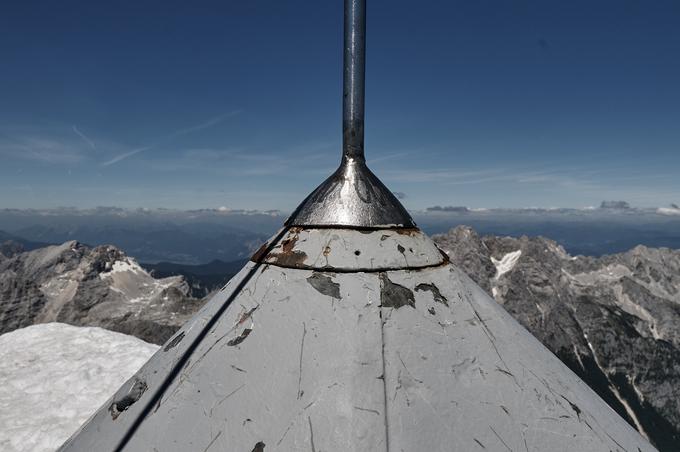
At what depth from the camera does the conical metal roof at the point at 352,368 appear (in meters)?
1.97

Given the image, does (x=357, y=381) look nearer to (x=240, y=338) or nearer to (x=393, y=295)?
(x=393, y=295)

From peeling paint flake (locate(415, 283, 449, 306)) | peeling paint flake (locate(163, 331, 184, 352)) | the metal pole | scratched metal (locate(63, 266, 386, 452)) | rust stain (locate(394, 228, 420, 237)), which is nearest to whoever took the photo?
scratched metal (locate(63, 266, 386, 452))

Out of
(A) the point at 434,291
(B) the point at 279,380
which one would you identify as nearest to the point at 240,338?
(B) the point at 279,380

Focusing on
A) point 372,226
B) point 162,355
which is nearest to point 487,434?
point 372,226

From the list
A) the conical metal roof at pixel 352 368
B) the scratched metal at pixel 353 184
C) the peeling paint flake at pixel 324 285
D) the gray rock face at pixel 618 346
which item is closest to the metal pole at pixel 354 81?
the scratched metal at pixel 353 184

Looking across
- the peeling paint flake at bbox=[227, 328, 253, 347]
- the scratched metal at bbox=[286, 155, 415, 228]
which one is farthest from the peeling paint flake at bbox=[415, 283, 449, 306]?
the peeling paint flake at bbox=[227, 328, 253, 347]

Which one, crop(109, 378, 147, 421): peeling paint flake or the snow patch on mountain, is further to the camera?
the snow patch on mountain

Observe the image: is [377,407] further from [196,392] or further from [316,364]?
[196,392]

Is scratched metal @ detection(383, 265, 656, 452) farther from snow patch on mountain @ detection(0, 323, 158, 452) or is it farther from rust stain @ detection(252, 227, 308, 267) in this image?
snow patch on mountain @ detection(0, 323, 158, 452)

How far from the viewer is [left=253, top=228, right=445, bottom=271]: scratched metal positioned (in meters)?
2.54

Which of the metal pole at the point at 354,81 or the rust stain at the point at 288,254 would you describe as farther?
the metal pole at the point at 354,81

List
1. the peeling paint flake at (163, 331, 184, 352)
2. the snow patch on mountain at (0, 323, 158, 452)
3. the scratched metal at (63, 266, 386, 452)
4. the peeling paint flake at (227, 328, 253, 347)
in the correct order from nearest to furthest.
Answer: the scratched metal at (63, 266, 386, 452), the peeling paint flake at (227, 328, 253, 347), the peeling paint flake at (163, 331, 184, 352), the snow patch on mountain at (0, 323, 158, 452)

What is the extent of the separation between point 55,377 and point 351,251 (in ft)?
26.1

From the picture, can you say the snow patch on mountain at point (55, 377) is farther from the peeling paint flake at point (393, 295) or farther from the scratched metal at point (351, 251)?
the peeling paint flake at point (393, 295)
